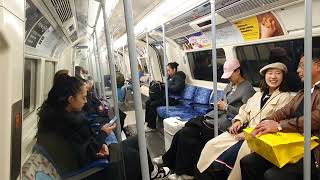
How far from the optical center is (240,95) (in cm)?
370

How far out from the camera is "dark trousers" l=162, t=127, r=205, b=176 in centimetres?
385

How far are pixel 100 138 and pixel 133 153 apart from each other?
48 cm

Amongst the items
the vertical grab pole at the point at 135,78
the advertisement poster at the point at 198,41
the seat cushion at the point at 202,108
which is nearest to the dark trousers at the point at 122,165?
the vertical grab pole at the point at 135,78

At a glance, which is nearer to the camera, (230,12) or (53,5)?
(53,5)

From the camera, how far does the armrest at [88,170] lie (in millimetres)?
2313

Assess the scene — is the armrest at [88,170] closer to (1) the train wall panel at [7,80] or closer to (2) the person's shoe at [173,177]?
(1) the train wall panel at [7,80]

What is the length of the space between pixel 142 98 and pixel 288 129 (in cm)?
132

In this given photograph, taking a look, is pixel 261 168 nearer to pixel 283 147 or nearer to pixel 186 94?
pixel 283 147

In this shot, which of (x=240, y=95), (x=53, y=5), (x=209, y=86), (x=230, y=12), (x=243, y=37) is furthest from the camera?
(x=209, y=86)

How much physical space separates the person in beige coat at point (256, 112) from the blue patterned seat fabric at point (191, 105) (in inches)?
76.5

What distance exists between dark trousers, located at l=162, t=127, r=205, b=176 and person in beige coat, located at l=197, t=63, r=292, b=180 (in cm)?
62

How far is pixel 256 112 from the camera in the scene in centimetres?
321

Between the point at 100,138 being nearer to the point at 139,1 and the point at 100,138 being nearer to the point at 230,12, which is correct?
the point at 139,1

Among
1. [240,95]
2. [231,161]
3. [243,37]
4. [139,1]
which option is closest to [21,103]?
[231,161]
